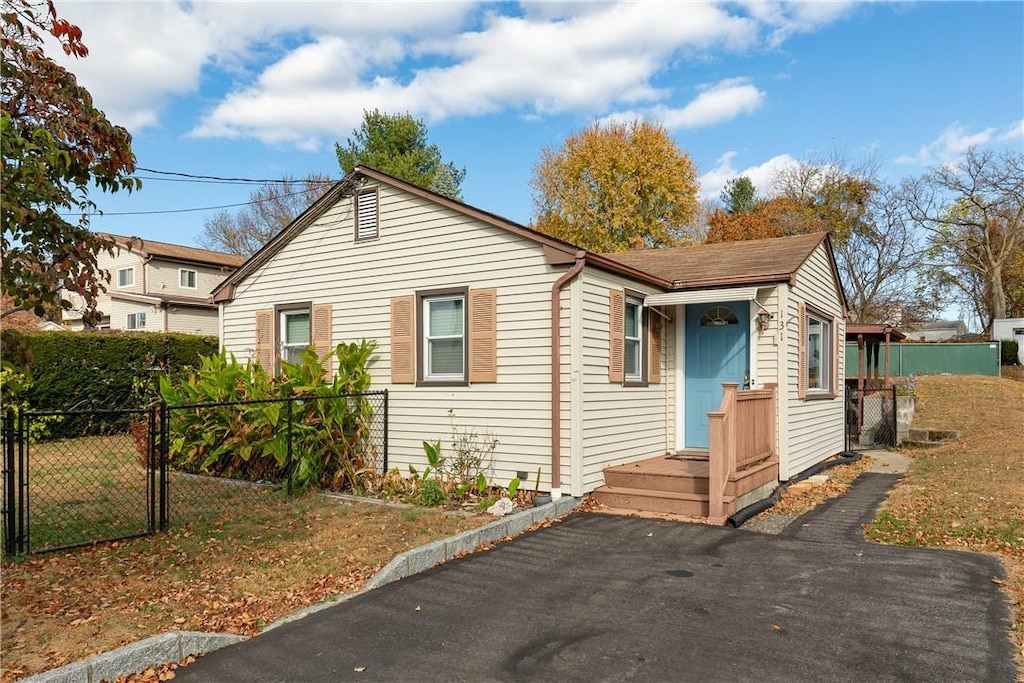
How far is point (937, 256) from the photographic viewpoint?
3541 centimetres

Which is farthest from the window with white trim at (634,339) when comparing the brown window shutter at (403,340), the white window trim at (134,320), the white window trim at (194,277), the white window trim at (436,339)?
the white window trim at (194,277)

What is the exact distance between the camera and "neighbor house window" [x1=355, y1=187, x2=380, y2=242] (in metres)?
10.2

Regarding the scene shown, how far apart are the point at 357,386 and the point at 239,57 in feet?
24.7

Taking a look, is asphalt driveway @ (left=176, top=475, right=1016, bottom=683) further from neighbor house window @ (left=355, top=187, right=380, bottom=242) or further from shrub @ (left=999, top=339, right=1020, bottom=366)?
shrub @ (left=999, top=339, right=1020, bottom=366)

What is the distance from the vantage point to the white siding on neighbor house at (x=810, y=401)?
9664 millimetres

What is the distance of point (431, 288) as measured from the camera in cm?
954

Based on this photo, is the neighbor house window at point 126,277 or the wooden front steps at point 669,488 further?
the neighbor house window at point 126,277

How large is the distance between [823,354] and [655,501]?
18.2ft

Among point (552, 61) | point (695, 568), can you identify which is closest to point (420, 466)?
Answer: point (695, 568)

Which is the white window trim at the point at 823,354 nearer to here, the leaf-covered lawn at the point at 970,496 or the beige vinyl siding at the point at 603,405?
the leaf-covered lawn at the point at 970,496

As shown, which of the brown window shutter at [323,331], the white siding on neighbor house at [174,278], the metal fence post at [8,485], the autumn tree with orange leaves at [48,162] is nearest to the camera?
the autumn tree with orange leaves at [48,162]

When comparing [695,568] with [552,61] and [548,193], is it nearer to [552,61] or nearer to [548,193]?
[552,61]

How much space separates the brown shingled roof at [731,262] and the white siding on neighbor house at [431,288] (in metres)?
2.69

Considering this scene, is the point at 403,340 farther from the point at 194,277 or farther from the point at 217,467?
the point at 194,277
